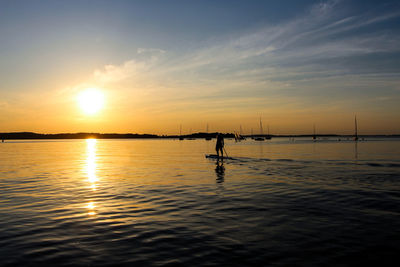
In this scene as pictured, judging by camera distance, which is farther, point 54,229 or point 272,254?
point 54,229

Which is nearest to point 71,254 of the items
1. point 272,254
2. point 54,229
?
point 54,229

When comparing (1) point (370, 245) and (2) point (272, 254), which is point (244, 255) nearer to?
(2) point (272, 254)

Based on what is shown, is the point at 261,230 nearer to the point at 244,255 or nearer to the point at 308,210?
the point at 244,255

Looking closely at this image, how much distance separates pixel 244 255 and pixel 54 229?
22.4ft

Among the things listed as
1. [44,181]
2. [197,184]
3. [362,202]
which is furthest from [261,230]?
[44,181]

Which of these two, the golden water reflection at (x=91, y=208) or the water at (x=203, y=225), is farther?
the golden water reflection at (x=91, y=208)

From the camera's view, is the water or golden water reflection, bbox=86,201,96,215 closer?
the water

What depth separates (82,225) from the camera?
10742 mm

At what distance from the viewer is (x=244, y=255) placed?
25.5 feet

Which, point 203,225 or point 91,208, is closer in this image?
point 203,225

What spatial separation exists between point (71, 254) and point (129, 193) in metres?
9.36

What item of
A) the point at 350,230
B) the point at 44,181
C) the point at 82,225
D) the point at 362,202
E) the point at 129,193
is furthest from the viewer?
the point at 44,181

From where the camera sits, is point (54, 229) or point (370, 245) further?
point (54, 229)

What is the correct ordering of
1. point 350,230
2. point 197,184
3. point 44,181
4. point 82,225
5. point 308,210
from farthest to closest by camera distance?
point 44,181, point 197,184, point 308,210, point 82,225, point 350,230
